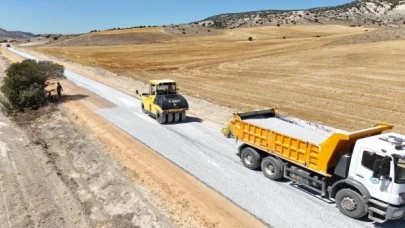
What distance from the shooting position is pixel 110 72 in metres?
45.1

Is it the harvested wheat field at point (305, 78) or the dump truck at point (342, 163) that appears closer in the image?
the dump truck at point (342, 163)

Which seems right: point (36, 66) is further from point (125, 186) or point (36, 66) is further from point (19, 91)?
point (125, 186)

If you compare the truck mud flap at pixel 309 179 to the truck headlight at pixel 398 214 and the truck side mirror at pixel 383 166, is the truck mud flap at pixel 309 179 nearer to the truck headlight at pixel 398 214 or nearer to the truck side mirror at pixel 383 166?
the truck side mirror at pixel 383 166

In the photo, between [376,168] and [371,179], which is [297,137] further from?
[376,168]

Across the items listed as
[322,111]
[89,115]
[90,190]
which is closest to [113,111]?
[89,115]

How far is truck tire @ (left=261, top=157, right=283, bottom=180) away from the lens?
43.6 feet

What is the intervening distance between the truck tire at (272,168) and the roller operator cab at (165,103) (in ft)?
28.3

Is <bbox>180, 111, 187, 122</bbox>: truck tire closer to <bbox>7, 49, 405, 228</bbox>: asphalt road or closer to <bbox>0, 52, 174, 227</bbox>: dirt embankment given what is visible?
<bbox>7, 49, 405, 228</bbox>: asphalt road

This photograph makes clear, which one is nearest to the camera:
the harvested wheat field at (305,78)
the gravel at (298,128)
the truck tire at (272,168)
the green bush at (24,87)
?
the truck tire at (272,168)

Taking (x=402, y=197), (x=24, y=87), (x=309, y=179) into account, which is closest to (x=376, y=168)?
(x=402, y=197)

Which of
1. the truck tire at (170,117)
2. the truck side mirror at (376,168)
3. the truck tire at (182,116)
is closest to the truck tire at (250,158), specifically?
the truck side mirror at (376,168)

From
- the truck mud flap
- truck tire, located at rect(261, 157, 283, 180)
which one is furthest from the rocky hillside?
the truck mud flap

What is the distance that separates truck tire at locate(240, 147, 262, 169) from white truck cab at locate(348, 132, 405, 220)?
4.19m

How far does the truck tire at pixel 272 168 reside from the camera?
13.3 metres
